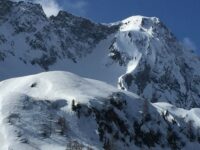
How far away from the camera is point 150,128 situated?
303 ft

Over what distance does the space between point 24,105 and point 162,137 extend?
22.3 metres

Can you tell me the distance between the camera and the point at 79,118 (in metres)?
82.0

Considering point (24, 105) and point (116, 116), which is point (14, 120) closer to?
point (24, 105)

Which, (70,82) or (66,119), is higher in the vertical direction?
(70,82)

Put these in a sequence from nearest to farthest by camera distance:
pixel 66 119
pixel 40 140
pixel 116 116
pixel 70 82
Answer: pixel 40 140, pixel 66 119, pixel 116 116, pixel 70 82

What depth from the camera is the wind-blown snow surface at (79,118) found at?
243ft

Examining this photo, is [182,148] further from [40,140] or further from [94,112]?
[40,140]

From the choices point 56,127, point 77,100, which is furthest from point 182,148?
point 56,127

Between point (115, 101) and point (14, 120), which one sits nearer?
point (14, 120)

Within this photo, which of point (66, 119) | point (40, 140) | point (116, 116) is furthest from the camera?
point (116, 116)

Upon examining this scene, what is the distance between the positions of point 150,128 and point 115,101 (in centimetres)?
628

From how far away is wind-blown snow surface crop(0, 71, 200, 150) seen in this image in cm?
7394

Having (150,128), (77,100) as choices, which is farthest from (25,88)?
(150,128)

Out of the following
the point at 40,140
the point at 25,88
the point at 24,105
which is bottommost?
the point at 40,140
